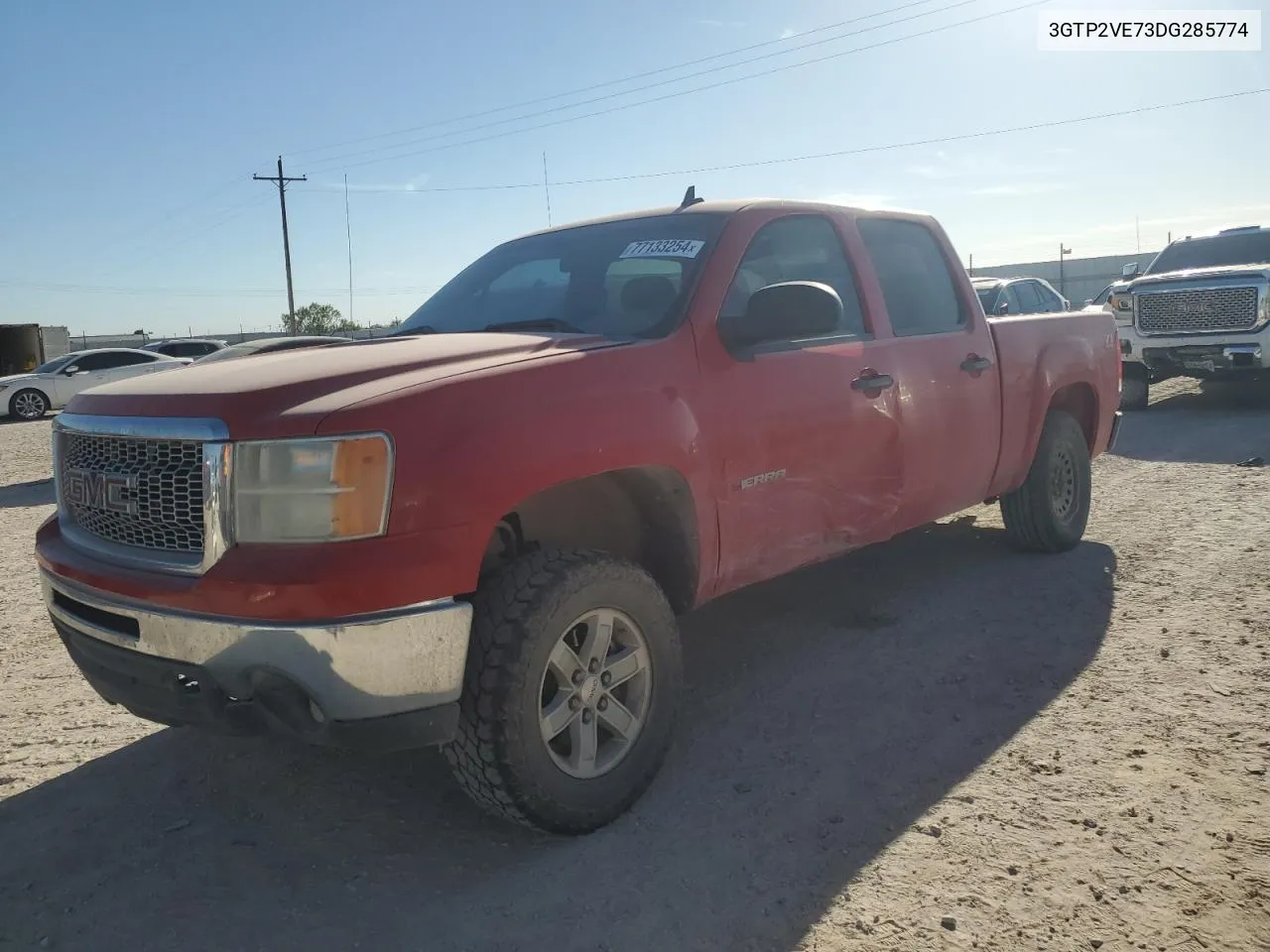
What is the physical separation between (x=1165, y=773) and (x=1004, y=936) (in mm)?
1081

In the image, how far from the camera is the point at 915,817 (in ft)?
9.87

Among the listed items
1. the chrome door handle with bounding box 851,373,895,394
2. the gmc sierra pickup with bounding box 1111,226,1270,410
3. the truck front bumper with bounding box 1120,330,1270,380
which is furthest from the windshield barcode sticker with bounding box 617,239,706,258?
the gmc sierra pickup with bounding box 1111,226,1270,410

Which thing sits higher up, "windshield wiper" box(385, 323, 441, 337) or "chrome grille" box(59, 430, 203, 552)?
"windshield wiper" box(385, 323, 441, 337)

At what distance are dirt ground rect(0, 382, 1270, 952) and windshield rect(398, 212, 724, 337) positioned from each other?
1523 mm

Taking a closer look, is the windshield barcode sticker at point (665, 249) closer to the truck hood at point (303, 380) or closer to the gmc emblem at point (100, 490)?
the truck hood at point (303, 380)

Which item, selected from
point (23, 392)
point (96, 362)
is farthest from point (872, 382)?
point (23, 392)

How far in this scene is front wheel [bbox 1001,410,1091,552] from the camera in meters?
5.65

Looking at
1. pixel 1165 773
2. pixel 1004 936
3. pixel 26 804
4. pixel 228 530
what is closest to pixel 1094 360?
pixel 1165 773

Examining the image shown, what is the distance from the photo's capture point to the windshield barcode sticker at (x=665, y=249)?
12.3ft

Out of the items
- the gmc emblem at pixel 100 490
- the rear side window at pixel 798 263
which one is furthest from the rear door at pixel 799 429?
the gmc emblem at pixel 100 490

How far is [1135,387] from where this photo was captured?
41.9ft

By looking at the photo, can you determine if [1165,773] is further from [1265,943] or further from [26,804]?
[26,804]

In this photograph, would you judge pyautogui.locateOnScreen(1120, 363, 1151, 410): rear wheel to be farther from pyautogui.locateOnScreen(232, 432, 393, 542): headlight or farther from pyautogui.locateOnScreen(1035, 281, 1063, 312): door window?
pyautogui.locateOnScreen(232, 432, 393, 542): headlight

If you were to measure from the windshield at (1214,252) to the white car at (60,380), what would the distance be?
1830cm
